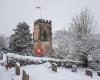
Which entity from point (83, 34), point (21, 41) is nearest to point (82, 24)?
point (83, 34)

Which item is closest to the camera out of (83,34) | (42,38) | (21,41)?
(83,34)

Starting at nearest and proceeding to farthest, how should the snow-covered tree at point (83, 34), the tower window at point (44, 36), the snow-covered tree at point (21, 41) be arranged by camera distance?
the snow-covered tree at point (83, 34)
the tower window at point (44, 36)
the snow-covered tree at point (21, 41)

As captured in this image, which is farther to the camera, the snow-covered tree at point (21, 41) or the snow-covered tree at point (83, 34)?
the snow-covered tree at point (21, 41)

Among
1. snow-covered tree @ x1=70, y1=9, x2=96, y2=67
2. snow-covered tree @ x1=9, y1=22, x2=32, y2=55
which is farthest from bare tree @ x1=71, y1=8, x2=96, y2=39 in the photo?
snow-covered tree @ x1=9, y1=22, x2=32, y2=55

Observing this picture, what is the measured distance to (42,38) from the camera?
44.5m

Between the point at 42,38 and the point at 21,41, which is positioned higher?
the point at 42,38

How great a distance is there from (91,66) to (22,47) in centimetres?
2153

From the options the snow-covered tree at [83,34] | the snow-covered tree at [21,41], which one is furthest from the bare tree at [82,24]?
the snow-covered tree at [21,41]

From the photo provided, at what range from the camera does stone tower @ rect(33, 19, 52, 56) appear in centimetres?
4297

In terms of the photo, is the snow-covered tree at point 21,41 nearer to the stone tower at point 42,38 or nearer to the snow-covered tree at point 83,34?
the stone tower at point 42,38

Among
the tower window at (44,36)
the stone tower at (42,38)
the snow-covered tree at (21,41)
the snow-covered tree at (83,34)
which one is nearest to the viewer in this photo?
the snow-covered tree at (83,34)

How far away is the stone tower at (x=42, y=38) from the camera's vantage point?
42975mm

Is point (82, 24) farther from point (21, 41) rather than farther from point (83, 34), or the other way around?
point (21, 41)

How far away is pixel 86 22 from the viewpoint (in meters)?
36.9
